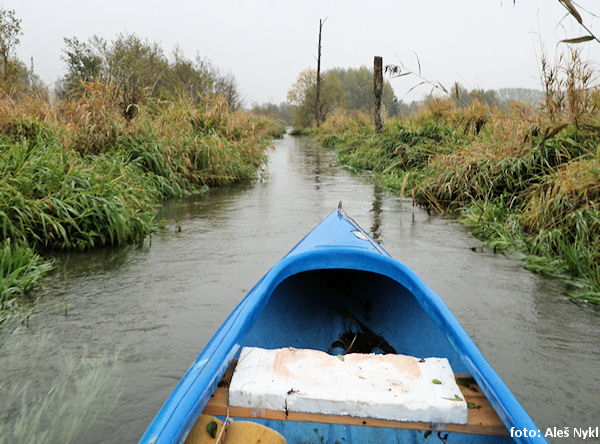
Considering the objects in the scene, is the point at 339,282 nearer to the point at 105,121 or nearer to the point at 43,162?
the point at 43,162

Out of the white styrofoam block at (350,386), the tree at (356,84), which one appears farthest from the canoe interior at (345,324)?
the tree at (356,84)

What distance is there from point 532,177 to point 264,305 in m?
4.38

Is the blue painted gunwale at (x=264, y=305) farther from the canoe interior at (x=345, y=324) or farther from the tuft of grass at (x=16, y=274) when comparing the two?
the tuft of grass at (x=16, y=274)

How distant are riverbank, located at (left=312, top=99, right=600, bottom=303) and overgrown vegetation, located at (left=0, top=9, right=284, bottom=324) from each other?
2940 mm

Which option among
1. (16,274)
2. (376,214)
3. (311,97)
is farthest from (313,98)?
(16,274)

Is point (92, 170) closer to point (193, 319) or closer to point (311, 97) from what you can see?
point (193, 319)

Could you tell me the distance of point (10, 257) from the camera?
3.37m

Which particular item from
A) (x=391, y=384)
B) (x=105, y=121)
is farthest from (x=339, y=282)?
(x=105, y=121)

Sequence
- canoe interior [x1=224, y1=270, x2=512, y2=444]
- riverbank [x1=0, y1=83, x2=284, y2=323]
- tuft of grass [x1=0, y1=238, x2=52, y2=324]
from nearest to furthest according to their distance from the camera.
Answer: canoe interior [x1=224, y1=270, x2=512, y2=444] < tuft of grass [x1=0, y1=238, x2=52, y2=324] < riverbank [x1=0, y1=83, x2=284, y2=323]

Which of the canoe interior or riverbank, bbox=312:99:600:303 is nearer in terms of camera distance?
the canoe interior

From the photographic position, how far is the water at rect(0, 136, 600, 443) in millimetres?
2246

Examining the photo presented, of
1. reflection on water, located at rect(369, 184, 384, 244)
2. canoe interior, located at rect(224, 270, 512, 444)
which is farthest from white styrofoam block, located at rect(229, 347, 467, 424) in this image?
reflection on water, located at rect(369, 184, 384, 244)

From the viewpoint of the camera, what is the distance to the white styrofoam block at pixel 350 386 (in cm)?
142

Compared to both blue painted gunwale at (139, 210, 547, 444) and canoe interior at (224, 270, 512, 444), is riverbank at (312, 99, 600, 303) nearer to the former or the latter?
canoe interior at (224, 270, 512, 444)
